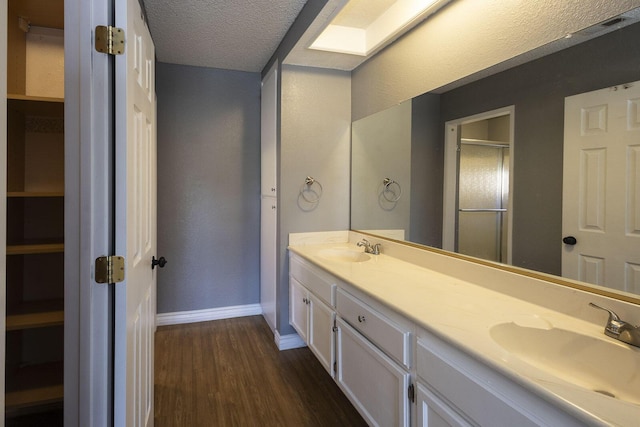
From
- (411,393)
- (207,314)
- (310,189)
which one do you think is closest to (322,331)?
(411,393)

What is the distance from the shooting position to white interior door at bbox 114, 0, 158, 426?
1.10m

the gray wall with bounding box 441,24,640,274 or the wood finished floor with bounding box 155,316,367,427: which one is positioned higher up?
the gray wall with bounding box 441,24,640,274

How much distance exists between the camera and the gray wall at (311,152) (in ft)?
9.06

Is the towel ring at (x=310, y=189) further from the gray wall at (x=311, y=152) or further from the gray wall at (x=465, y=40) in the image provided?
the gray wall at (x=465, y=40)

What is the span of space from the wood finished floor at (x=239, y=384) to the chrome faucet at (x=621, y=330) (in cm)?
134

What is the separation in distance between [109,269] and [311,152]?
195cm

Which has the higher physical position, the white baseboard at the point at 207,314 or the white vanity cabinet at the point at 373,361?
the white vanity cabinet at the point at 373,361

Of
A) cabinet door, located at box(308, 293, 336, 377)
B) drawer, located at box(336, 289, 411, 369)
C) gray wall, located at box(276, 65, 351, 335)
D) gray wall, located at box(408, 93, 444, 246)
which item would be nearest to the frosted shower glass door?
gray wall, located at box(408, 93, 444, 246)

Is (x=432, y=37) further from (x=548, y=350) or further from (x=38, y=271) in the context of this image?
(x=38, y=271)

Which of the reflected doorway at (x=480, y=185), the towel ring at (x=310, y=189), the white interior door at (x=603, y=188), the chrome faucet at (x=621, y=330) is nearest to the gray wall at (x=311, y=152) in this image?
the towel ring at (x=310, y=189)

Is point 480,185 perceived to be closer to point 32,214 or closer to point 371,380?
point 371,380

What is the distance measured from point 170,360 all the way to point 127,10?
7.65 feet

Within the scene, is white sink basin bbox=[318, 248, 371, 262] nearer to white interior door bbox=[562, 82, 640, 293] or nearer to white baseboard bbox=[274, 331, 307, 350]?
white baseboard bbox=[274, 331, 307, 350]

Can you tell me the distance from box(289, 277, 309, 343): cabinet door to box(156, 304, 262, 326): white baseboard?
895 millimetres
